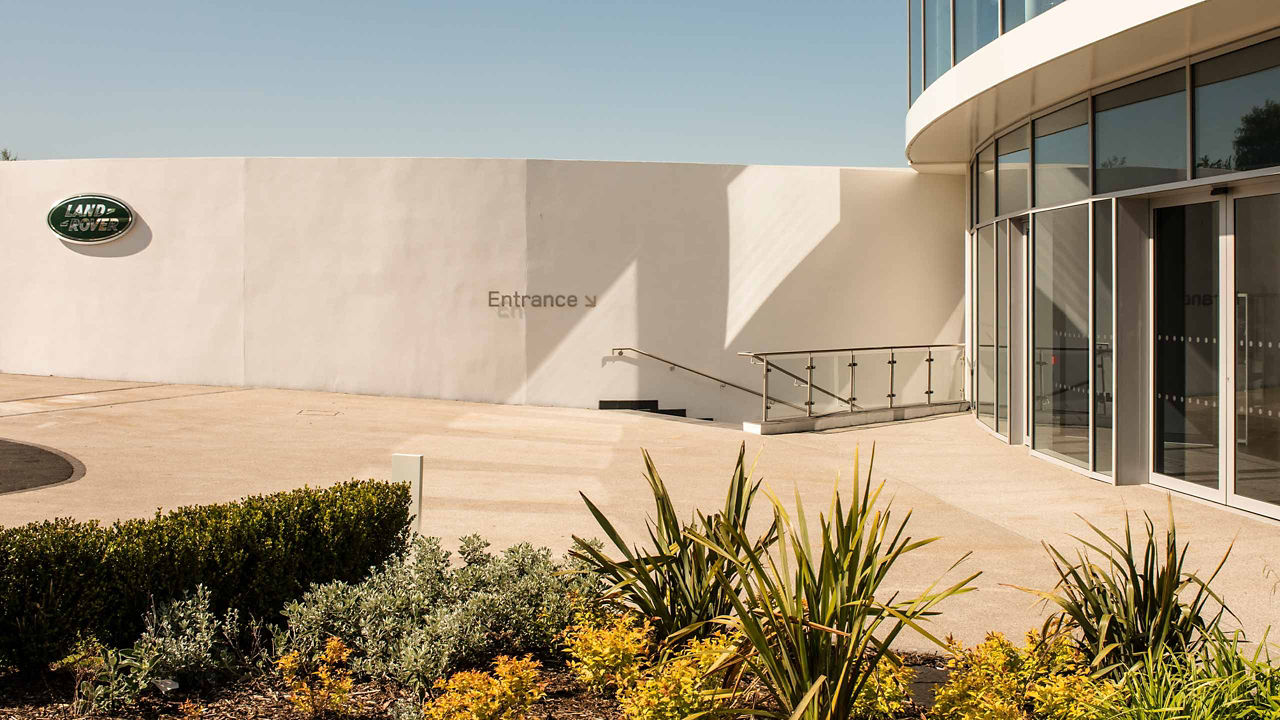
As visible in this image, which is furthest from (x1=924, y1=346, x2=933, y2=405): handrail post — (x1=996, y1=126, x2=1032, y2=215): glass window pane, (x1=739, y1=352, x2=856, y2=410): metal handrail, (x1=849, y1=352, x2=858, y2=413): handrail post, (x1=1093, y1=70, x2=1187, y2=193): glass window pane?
(x1=1093, y1=70, x2=1187, y2=193): glass window pane

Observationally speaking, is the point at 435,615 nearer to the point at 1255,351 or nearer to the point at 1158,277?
the point at 1255,351

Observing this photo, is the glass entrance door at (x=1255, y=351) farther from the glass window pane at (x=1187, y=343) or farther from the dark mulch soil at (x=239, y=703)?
the dark mulch soil at (x=239, y=703)

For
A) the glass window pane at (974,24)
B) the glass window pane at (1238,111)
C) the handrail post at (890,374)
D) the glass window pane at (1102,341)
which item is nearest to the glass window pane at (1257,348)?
the glass window pane at (1238,111)

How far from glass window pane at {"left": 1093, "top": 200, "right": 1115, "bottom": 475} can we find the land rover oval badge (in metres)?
14.7

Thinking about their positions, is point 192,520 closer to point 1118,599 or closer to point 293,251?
point 1118,599

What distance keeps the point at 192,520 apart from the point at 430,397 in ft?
39.0

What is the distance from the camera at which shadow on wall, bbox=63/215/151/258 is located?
16.8 metres

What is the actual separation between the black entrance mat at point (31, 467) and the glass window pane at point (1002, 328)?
32.5 feet

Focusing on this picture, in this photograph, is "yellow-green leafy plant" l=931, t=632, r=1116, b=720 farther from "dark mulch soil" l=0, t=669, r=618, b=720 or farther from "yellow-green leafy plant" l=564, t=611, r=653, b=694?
"dark mulch soil" l=0, t=669, r=618, b=720

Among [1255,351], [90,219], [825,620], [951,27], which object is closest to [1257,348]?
[1255,351]

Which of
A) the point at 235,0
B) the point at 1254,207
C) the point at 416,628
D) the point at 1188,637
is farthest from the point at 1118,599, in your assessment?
the point at 235,0

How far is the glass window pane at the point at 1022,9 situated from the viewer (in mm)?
8977

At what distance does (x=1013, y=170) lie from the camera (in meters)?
11.8

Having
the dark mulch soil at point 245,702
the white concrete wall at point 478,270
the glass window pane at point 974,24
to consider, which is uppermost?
the glass window pane at point 974,24
